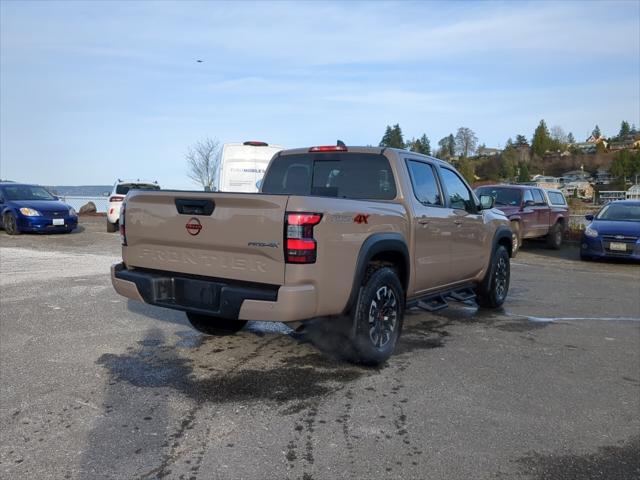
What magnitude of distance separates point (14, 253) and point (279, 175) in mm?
Result: 9168

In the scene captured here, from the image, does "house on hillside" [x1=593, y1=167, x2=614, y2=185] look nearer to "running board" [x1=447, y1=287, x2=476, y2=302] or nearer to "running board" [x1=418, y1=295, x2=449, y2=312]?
"running board" [x1=447, y1=287, x2=476, y2=302]

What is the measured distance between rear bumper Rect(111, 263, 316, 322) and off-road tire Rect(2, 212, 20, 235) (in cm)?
1312

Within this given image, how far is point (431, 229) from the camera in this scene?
18.7ft

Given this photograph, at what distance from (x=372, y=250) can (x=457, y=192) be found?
7.94 ft

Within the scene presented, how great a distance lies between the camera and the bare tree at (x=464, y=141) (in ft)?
382

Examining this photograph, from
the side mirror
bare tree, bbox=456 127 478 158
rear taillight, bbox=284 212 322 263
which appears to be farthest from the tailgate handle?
bare tree, bbox=456 127 478 158

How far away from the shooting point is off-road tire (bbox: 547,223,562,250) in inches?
638

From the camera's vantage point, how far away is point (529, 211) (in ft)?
49.4

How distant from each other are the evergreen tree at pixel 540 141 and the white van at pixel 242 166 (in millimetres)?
148332

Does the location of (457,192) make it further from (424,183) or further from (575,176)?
(575,176)

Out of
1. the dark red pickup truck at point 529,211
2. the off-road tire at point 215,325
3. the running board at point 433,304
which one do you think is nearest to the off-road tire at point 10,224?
the off-road tire at point 215,325

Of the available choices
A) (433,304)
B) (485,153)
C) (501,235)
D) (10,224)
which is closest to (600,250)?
(501,235)

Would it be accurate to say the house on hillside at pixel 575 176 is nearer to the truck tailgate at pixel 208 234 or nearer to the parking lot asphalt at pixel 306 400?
the parking lot asphalt at pixel 306 400

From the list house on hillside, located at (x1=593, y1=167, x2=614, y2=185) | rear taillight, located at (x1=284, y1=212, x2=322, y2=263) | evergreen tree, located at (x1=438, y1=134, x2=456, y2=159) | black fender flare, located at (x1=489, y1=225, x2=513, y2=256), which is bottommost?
black fender flare, located at (x1=489, y1=225, x2=513, y2=256)
